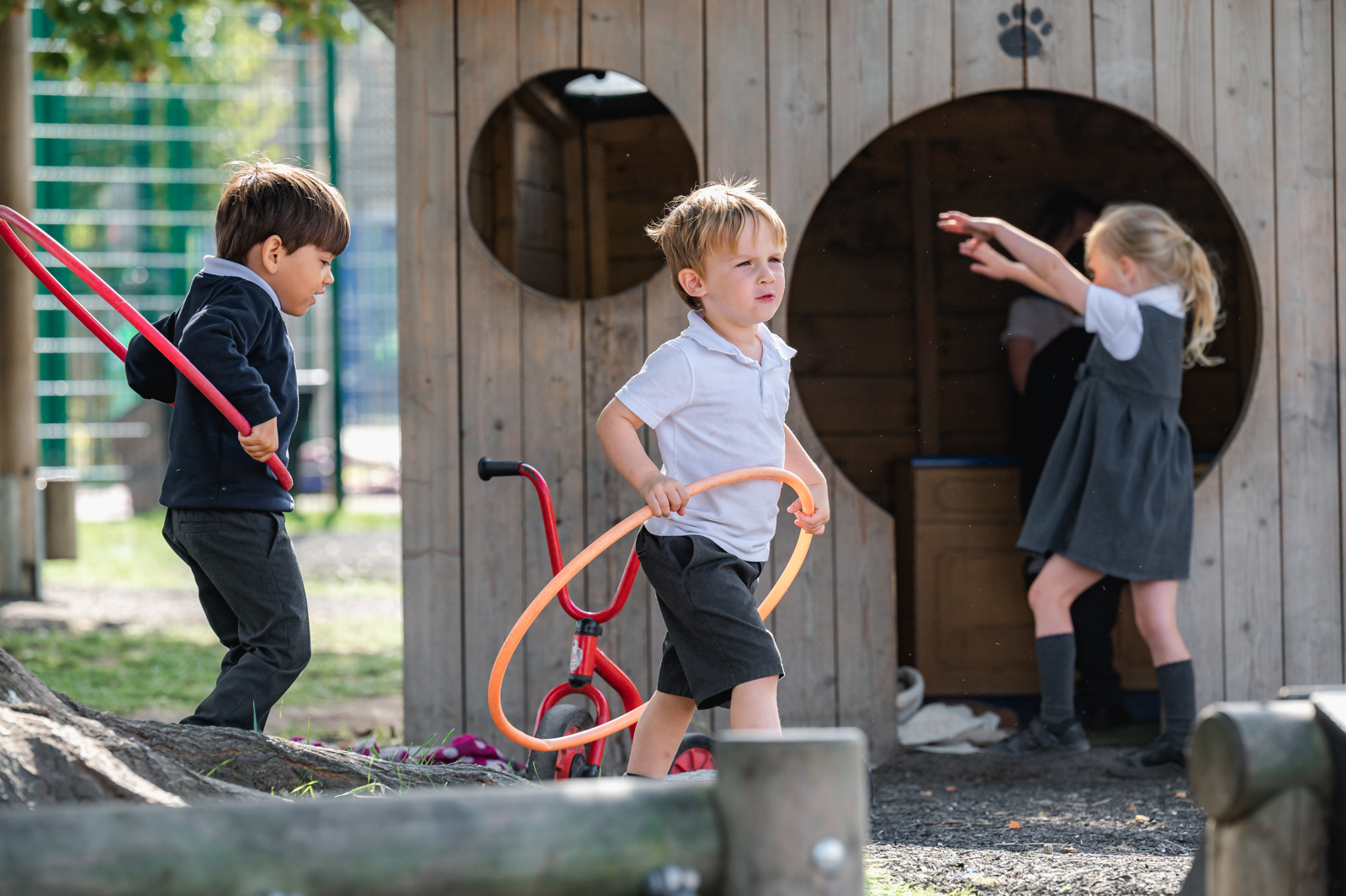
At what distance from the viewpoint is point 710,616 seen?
274cm

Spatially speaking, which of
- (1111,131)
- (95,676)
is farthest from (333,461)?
(1111,131)

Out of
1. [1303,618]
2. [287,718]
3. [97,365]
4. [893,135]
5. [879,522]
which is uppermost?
[893,135]

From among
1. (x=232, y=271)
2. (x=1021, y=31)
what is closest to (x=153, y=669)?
(x=232, y=271)

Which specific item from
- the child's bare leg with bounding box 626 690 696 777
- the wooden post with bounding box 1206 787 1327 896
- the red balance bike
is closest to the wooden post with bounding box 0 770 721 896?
the wooden post with bounding box 1206 787 1327 896

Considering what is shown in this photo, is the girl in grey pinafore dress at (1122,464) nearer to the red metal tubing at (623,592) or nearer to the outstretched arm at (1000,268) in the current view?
the outstretched arm at (1000,268)

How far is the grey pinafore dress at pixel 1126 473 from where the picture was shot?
404 centimetres

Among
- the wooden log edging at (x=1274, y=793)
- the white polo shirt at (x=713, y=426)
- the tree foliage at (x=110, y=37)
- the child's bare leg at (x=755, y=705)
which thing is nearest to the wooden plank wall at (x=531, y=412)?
the white polo shirt at (x=713, y=426)

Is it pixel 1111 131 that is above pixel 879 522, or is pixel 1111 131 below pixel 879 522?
above

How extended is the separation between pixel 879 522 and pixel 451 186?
5.63ft

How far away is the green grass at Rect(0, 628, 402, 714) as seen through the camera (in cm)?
550

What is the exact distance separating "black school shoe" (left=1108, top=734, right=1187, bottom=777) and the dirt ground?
3cm

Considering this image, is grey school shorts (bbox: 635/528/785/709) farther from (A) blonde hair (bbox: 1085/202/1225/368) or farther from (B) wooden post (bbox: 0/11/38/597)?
(B) wooden post (bbox: 0/11/38/597)

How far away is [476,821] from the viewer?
141 centimetres

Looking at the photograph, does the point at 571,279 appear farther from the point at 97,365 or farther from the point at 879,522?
the point at 97,365
